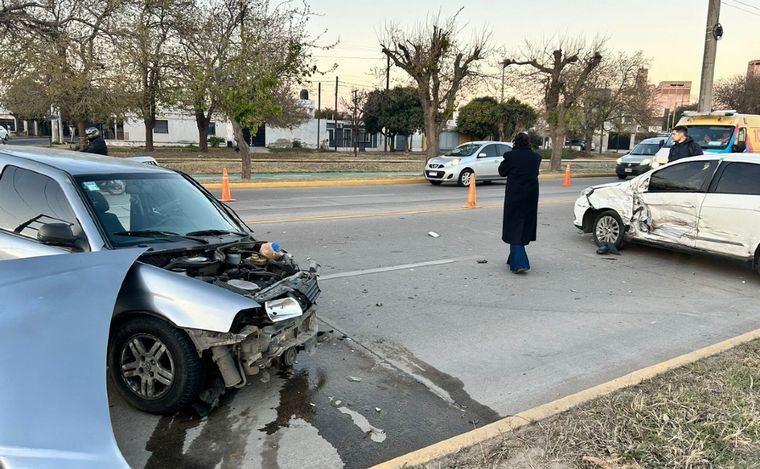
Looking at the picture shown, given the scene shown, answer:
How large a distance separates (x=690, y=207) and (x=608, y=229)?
4.64 feet

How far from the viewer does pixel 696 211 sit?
7957 millimetres

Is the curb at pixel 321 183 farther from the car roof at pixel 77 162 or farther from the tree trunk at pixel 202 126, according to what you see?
the tree trunk at pixel 202 126

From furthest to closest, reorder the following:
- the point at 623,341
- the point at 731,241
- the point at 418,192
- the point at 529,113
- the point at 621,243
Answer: the point at 529,113
the point at 418,192
the point at 621,243
the point at 731,241
the point at 623,341

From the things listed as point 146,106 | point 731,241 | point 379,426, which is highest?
point 146,106

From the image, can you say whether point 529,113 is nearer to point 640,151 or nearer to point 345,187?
point 640,151

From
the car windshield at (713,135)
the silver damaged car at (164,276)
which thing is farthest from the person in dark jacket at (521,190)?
the car windshield at (713,135)

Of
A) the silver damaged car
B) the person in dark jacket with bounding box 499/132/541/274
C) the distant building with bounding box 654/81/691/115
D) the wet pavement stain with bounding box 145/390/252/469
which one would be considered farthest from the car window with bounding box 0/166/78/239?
the distant building with bounding box 654/81/691/115

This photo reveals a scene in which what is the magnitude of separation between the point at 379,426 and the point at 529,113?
54560mm

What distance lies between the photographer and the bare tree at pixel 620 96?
1882 inches

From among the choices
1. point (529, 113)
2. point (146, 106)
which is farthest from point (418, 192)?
point (529, 113)

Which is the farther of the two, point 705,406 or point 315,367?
point 315,367

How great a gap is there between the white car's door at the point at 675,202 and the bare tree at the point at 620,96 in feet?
A: 133

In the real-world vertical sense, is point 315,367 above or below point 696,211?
below

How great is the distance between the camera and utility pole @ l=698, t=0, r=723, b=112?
61.1ft
